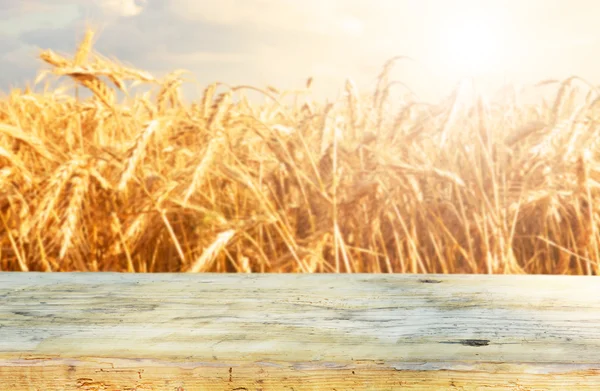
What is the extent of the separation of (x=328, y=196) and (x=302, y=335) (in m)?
1.05

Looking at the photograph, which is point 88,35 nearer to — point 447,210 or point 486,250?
point 447,210

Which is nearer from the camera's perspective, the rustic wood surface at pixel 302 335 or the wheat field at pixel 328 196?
the rustic wood surface at pixel 302 335

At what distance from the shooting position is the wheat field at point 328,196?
1.75 m

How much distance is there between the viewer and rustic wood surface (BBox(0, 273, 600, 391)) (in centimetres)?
67

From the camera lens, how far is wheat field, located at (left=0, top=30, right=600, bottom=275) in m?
1.75

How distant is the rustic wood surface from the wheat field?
0.65 metres

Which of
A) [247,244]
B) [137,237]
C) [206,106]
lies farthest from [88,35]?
[247,244]

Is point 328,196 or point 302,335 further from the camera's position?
point 328,196

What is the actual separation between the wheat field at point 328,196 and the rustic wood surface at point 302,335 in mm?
649

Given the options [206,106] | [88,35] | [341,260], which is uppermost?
[88,35]

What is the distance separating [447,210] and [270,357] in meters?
1.37

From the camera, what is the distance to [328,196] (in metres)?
1.80

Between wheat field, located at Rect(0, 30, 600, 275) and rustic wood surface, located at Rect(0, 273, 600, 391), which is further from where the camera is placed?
wheat field, located at Rect(0, 30, 600, 275)

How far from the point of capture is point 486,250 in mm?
1730
